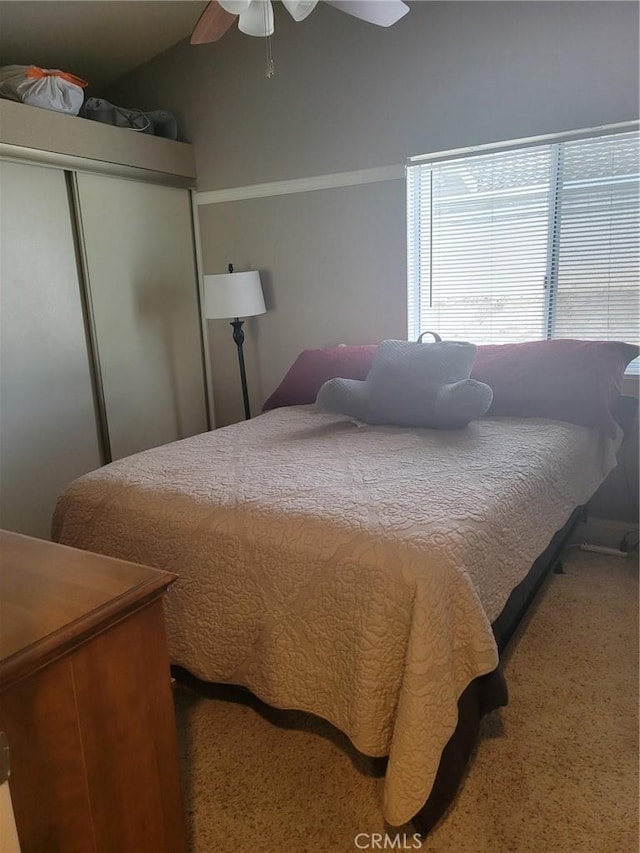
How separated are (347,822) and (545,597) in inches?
51.8

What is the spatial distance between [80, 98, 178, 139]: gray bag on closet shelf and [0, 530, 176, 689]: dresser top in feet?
9.37

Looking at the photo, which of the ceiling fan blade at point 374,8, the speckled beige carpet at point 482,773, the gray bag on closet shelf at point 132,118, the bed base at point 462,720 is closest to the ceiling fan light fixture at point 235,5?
the ceiling fan blade at point 374,8

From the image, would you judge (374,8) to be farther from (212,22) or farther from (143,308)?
(143,308)

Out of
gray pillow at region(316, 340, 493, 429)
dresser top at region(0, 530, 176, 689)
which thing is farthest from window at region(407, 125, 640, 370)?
dresser top at region(0, 530, 176, 689)

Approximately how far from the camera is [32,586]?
103 centimetres

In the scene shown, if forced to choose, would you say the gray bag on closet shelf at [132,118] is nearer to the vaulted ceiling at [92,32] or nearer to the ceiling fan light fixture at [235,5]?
the vaulted ceiling at [92,32]

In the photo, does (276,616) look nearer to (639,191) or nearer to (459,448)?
(459,448)

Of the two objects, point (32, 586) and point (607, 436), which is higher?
point (32, 586)

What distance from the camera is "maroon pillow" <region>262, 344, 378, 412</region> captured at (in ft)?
9.79

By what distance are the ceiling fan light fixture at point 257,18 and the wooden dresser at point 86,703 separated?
5.66 feet

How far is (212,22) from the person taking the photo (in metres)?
2.05

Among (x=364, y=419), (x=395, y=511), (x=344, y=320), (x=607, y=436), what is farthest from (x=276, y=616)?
(x=344, y=320)

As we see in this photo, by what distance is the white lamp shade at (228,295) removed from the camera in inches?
132

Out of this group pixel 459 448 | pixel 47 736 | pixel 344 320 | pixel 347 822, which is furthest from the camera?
pixel 344 320
